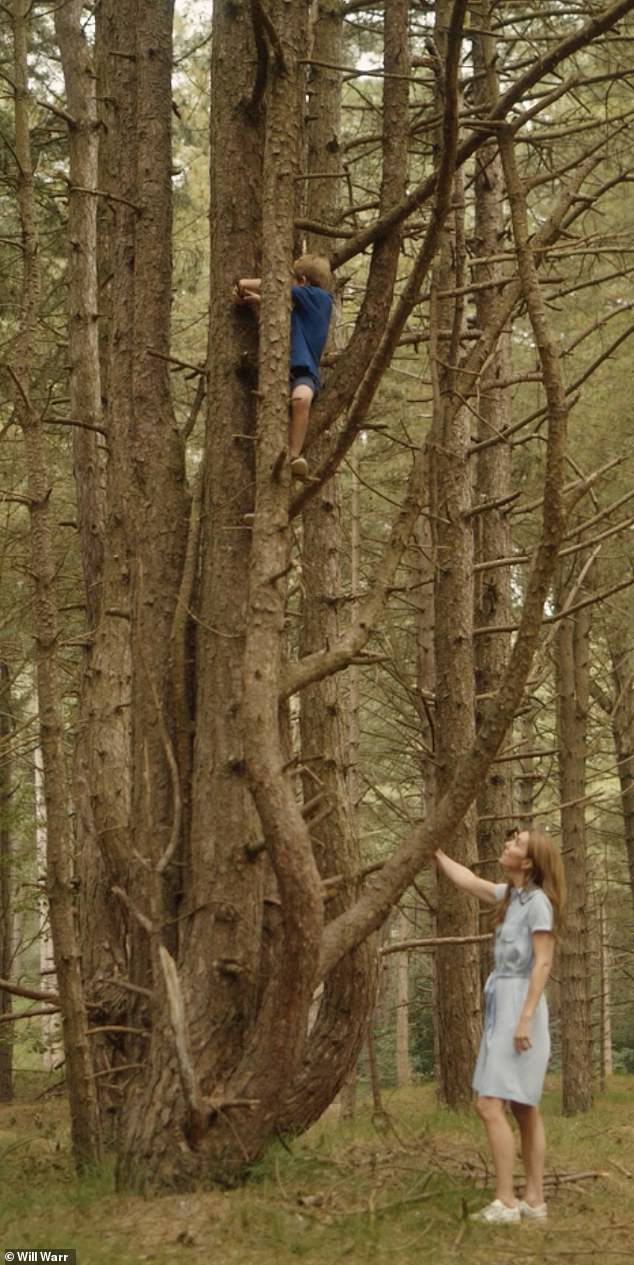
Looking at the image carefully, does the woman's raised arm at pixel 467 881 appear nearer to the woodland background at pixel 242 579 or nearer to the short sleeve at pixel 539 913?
the woodland background at pixel 242 579

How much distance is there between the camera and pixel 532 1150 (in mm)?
4918

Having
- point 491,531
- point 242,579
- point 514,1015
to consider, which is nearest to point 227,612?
point 242,579

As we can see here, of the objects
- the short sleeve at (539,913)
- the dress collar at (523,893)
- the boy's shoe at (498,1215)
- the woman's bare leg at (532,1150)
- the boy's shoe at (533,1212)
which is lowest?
the boy's shoe at (533,1212)

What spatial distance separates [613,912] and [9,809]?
23.8 meters

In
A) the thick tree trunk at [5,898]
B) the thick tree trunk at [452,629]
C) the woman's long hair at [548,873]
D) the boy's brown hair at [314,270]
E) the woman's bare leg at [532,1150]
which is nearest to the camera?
the woman's bare leg at [532,1150]

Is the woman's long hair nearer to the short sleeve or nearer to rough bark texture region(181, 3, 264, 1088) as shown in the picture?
the short sleeve

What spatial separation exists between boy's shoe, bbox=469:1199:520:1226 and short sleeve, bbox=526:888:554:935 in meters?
1.04

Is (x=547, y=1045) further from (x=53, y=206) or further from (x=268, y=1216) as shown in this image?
(x=53, y=206)

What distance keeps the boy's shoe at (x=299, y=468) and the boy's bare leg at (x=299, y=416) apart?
0.08m

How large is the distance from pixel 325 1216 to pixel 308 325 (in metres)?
3.76

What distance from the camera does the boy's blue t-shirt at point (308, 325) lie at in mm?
5559

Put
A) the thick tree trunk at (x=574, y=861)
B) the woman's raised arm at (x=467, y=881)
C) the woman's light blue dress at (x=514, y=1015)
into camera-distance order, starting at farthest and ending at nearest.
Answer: the thick tree trunk at (x=574, y=861) → the woman's raised arm at (x=467, y=881) → the woman's light blue dress at (x=514, y=1015)

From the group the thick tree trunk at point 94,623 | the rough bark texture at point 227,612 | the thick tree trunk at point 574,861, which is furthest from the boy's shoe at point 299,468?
the thick tree trunk at point 574,861

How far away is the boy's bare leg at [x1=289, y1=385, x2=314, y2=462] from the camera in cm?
552
